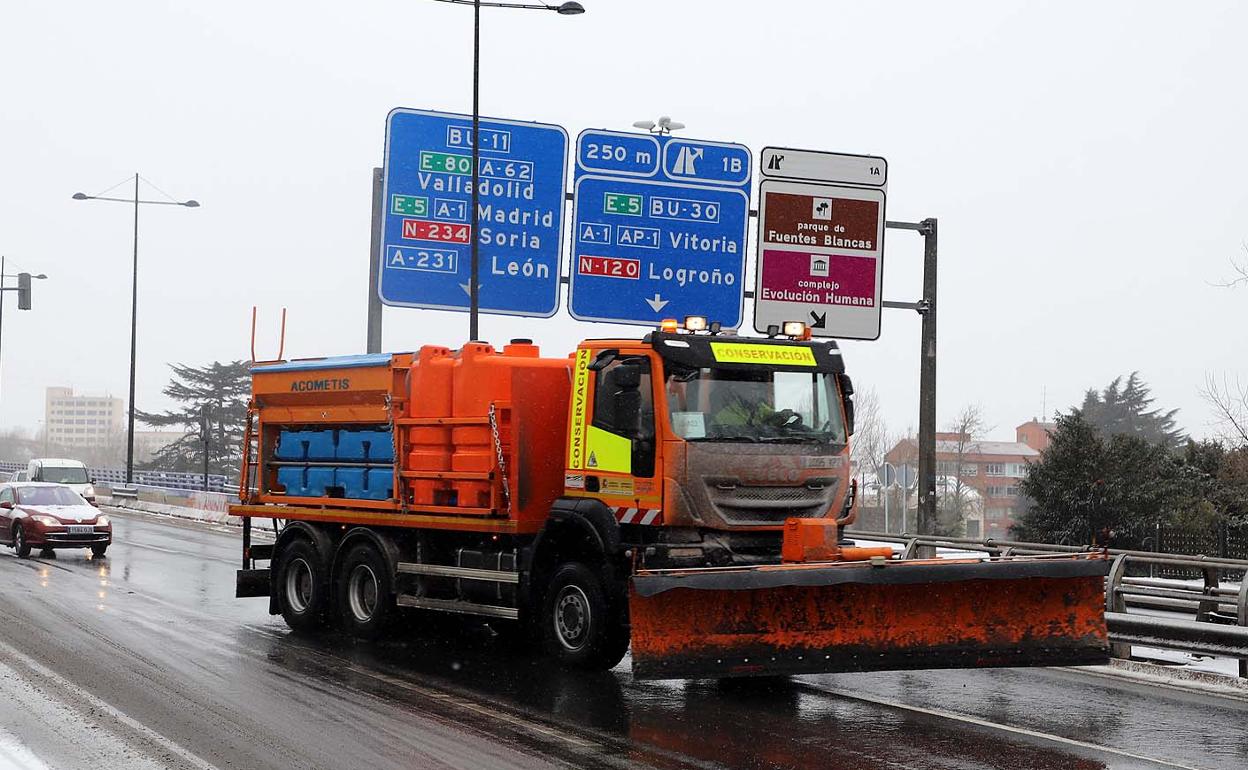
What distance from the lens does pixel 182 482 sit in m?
60.8

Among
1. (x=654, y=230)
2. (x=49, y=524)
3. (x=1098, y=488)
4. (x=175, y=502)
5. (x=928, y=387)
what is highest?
(x=654, y=230)

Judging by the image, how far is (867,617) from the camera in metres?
10.5

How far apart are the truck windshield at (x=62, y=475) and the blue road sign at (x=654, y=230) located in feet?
80.2

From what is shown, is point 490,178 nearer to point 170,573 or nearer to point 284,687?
point 170,573

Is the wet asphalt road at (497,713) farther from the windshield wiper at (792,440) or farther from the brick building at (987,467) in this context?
the brick building at (987,467)

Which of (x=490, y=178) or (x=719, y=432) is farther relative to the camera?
(x=490, y=178)

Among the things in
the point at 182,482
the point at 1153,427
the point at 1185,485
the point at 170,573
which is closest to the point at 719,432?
the point at 170,573

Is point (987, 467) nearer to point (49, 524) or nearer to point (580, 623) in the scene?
point (49, 524)

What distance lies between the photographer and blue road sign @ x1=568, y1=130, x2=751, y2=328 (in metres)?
21.2

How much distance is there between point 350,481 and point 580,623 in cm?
401

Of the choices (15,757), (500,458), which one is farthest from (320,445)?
(15,757)

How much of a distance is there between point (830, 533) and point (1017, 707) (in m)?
1.83

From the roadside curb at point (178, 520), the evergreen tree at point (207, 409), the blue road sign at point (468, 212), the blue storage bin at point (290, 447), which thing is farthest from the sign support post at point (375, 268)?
the evergreen tree at point (207, 409)

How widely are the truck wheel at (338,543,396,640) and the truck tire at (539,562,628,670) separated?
2401 mm
